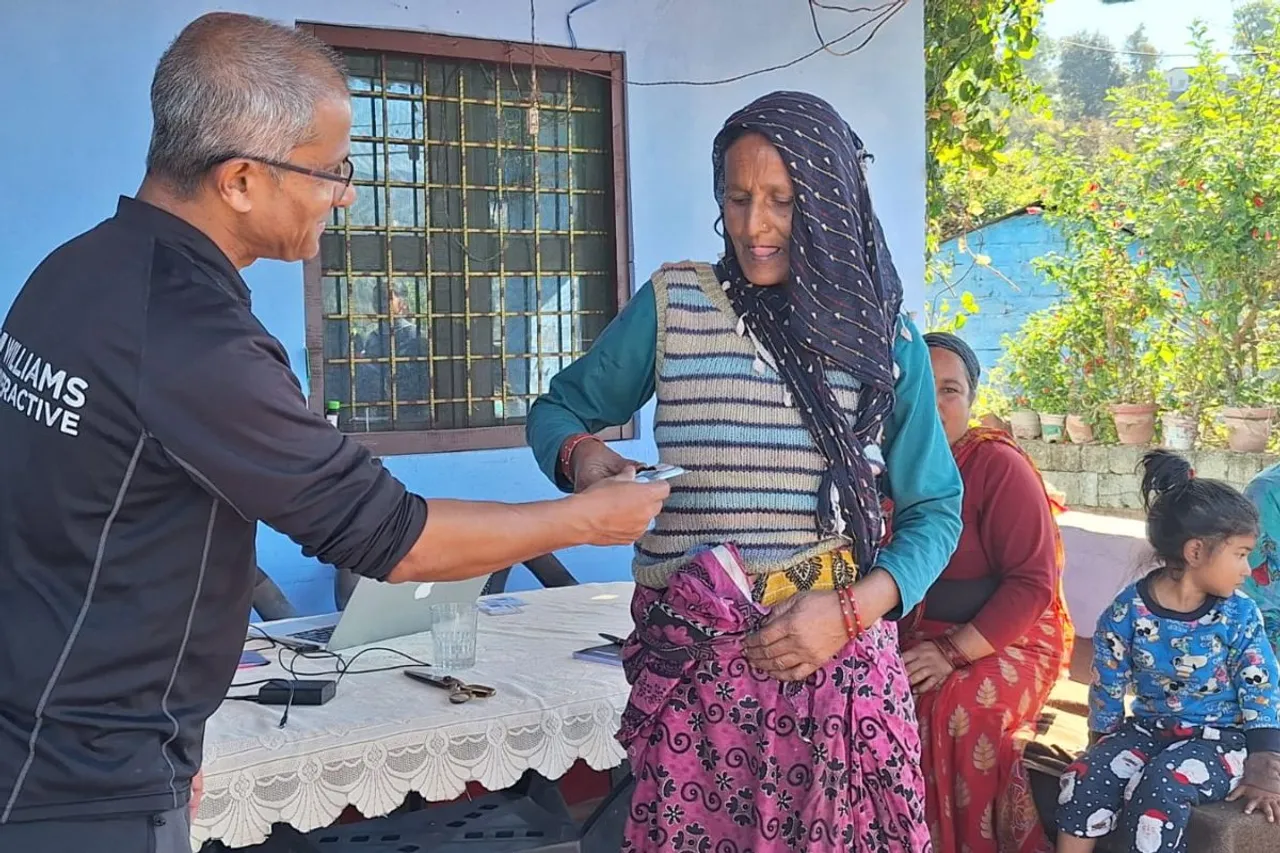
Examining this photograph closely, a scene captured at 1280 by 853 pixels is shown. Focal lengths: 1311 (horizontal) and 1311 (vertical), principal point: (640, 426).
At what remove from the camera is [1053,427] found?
9797 mm

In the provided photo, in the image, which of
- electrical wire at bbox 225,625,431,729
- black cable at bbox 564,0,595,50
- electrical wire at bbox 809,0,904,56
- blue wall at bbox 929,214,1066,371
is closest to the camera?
electrical wire at bbox 225,625,431,729

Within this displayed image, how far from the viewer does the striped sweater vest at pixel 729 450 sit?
1.97 m

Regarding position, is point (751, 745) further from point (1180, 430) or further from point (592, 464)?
point (1180, 430)

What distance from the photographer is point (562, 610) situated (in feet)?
11.7

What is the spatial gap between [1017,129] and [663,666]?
75.6 feet

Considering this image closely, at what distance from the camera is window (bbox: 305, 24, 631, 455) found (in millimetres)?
4754

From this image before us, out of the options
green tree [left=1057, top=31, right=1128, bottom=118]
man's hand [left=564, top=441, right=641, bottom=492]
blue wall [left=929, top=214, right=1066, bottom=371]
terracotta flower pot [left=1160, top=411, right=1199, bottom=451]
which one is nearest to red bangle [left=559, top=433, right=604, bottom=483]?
man's hand [left=564, top=441, right=641, bottom=492]

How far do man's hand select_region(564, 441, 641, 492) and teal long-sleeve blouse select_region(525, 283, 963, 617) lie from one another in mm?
52

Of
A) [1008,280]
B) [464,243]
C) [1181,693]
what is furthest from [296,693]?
[1008,280]

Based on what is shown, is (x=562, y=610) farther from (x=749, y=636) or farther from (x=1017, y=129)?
(x=1017, y=129)

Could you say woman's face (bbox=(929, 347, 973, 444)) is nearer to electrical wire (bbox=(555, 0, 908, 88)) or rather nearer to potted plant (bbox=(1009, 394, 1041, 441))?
electrical wire (bbox=(555, 0, 908, 88))

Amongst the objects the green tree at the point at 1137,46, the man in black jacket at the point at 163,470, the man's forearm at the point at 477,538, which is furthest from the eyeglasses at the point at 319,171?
the green tree at the point at 1137,46

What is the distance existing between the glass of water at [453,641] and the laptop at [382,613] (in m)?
0.06

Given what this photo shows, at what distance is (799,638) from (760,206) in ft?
2.13
